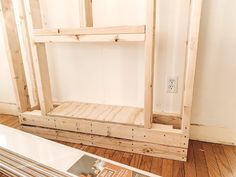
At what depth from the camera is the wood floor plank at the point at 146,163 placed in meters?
0.94

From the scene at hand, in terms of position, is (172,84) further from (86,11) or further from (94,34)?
(86,11)

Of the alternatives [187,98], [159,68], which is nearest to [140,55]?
[159,68]

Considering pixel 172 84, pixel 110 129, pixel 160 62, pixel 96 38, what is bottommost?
pixel 110 129

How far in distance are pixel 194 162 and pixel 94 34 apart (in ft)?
2.73

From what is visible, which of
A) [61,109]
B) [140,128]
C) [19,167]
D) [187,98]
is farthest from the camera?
[61,109]

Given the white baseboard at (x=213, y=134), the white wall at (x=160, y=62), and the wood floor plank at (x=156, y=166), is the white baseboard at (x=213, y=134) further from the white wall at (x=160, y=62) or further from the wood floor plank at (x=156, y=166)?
the wood floor plank at (x=156, y=166)

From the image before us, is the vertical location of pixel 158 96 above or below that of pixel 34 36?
below

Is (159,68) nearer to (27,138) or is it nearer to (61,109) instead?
(61,109)

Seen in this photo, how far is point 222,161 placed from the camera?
38.7 inches

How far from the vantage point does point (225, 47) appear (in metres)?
1.00

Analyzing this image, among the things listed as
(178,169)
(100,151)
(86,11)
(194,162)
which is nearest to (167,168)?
(178,169)

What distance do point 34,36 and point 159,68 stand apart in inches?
29.3

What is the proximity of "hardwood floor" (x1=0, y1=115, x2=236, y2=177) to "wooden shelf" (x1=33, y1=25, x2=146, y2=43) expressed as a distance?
620 mm

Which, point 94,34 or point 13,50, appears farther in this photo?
point 13,50
